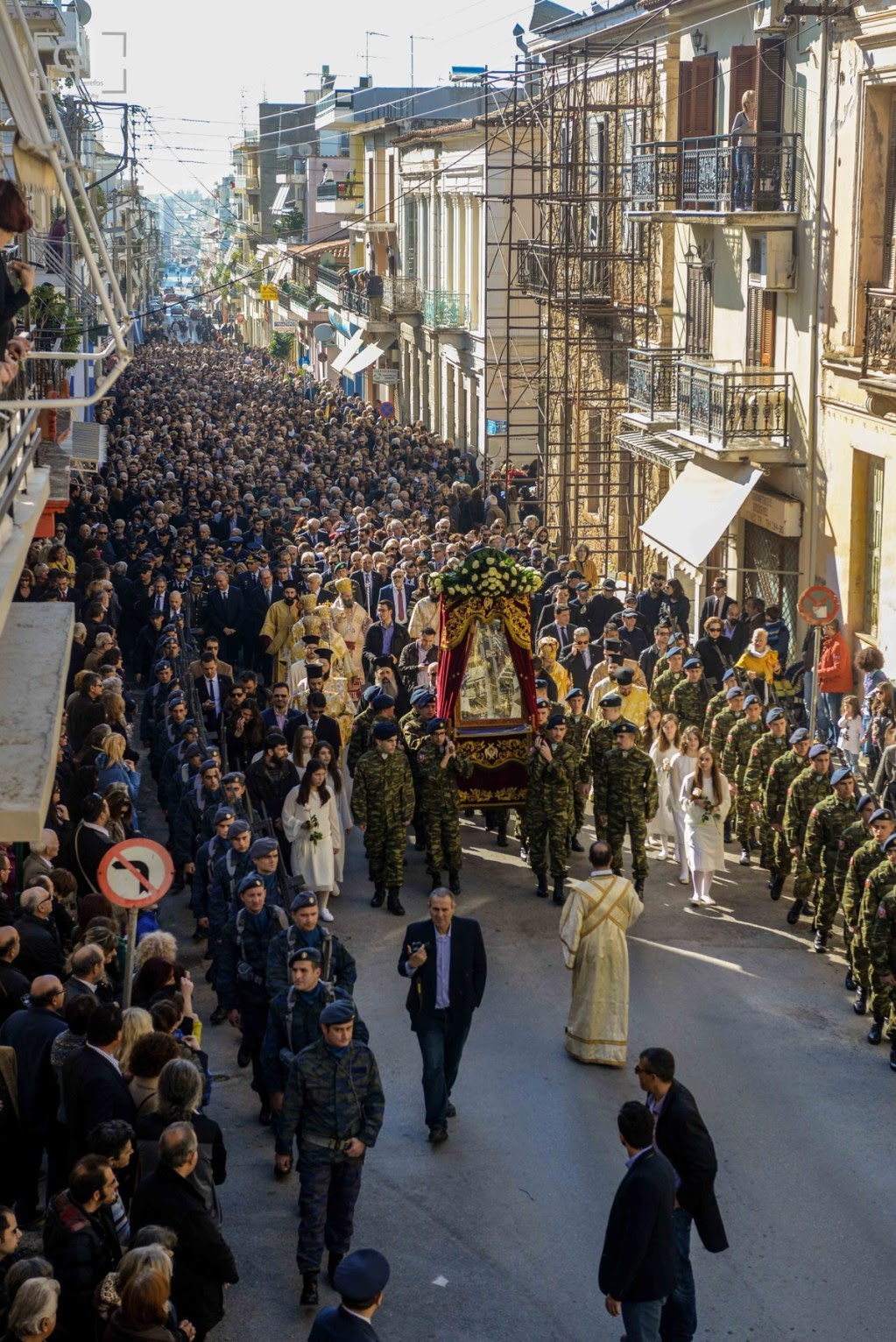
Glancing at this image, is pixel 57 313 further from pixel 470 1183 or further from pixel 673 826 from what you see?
pixel 470 1183

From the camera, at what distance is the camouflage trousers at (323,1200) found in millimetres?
→ 7902

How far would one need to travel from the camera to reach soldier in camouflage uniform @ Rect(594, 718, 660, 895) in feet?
44.1

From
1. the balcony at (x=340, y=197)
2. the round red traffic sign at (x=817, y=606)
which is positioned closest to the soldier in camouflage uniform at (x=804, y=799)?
the round red traffic sign at (x=817, y=606)

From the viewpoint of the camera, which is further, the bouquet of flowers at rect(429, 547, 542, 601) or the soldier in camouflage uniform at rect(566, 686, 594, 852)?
the bouquet of flowers at rect(429, 547, 542, 601)

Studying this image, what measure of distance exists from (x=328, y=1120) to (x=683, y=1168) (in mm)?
1519

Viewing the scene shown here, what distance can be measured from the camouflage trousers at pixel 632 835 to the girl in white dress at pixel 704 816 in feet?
1.16

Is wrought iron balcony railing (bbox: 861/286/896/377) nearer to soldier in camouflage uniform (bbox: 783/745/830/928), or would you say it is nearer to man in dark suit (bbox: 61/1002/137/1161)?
soldier in camouflage uniform (bbox: 783/745/830/928)

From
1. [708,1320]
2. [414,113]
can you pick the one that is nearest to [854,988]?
[708,1320]

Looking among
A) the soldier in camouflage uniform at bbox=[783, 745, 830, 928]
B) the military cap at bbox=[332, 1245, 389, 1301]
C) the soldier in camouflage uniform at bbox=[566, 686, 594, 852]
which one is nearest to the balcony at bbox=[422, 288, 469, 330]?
the soldier in camouflage uniform at bbox=[566, 686, 594, 852]

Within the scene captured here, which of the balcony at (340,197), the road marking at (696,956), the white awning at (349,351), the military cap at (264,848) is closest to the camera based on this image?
the military cap at (264,848)

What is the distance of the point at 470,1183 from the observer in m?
9.21

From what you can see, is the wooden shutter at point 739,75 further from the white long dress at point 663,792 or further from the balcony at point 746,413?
the white long dress at point 663,792

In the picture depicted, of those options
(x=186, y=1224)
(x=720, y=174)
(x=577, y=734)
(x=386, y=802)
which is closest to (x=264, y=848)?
(x=386, y=802)

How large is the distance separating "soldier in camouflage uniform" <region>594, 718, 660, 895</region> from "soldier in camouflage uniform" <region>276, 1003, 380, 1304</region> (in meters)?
5.72
